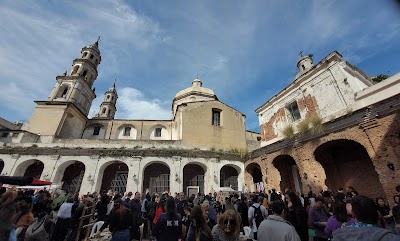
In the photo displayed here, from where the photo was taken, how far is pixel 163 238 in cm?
402

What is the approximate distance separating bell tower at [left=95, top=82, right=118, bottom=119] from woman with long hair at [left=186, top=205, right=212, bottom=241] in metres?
36.8

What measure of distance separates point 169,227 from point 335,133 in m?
10.6

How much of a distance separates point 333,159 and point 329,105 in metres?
3.48

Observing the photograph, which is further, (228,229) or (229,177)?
(229,177)

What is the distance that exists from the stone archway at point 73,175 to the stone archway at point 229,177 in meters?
12.6

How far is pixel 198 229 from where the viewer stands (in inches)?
129

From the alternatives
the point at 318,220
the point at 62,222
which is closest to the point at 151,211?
the point at 62,222

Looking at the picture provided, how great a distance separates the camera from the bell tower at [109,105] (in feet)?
120

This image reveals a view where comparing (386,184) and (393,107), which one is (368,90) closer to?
(393,107)

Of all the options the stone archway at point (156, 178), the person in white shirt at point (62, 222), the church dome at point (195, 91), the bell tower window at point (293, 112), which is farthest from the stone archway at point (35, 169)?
the bell tower window at point (293, 112)

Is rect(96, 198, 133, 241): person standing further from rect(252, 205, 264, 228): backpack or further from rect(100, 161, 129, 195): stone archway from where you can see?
rect(100, 161, 129, 195): stone archway

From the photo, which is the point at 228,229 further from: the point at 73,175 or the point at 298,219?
the point at 73,175

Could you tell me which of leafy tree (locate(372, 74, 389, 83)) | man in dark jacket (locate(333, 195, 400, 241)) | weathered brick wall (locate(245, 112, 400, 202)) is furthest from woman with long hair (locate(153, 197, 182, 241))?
leafy tree (locate(372, 74, 389, 83))

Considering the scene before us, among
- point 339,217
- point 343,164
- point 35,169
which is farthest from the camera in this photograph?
point 35,169
